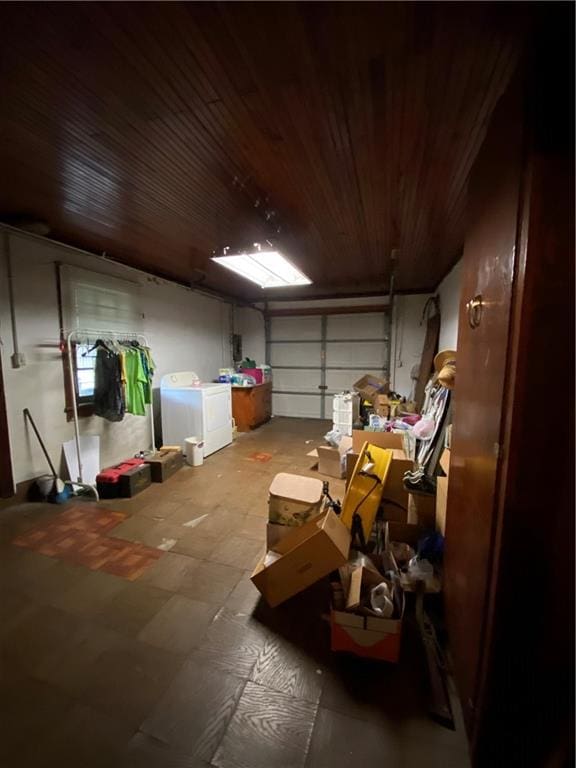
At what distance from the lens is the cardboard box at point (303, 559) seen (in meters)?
1.66

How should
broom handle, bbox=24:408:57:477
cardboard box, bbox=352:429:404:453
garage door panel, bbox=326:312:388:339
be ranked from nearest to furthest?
broom handle, bbox=24:408:57:477 < cardboard box, bbox=352:429:404:453 < garage door panel, bbox=326:312:388:339

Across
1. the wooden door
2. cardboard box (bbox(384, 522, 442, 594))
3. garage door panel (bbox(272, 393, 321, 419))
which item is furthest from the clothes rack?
garage door panel (bbox(272, 393, 321, 419))

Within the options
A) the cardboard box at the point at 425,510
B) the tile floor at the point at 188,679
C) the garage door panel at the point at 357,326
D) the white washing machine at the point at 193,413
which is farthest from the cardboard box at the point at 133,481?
the garage door panel at the point at 357,326

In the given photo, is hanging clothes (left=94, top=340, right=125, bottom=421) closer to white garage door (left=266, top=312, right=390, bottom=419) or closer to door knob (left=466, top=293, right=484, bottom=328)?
door knob (left=466, top=293, right=484, bottom=328)

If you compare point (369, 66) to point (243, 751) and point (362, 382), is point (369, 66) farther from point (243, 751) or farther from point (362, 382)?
point (362, 382)

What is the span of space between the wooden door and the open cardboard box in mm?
250

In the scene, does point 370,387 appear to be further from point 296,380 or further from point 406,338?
point 296,380

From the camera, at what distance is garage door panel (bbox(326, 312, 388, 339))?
6.35 meters

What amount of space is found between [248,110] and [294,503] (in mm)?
2085

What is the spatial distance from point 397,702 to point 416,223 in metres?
3.17

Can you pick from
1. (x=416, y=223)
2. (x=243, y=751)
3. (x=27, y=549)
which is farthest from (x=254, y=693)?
(x=416, y=223)

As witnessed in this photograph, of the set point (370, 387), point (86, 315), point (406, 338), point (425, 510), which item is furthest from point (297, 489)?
point (406, 338)

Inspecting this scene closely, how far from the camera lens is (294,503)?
1.97m

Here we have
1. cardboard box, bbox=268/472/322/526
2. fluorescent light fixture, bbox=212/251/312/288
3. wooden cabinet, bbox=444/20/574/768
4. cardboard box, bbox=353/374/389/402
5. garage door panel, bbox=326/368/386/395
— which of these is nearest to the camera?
wooden cabinet, bbox=444/20/574/768
